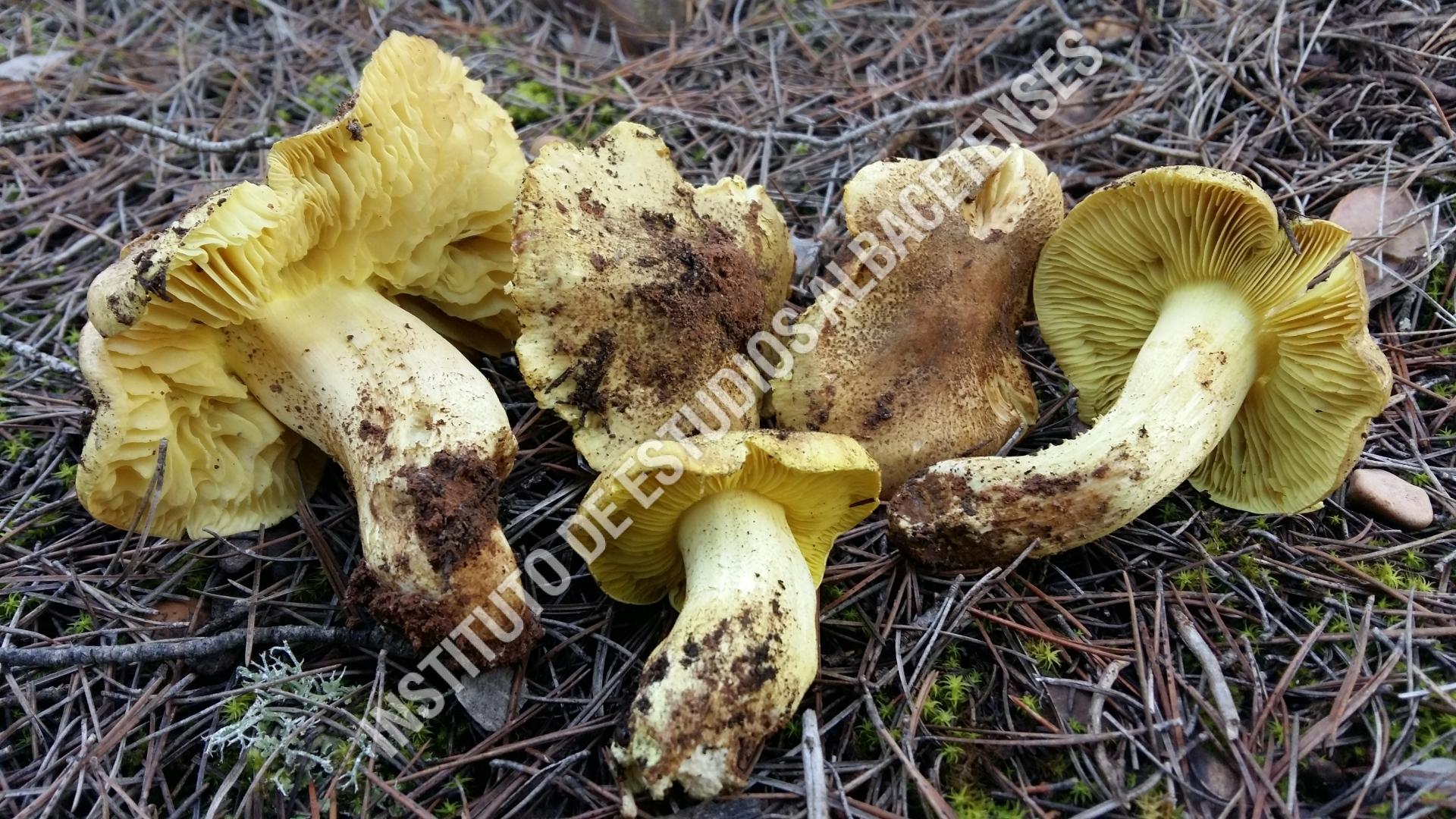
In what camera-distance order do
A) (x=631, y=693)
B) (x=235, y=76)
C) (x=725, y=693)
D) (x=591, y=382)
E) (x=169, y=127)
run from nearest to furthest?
(x=725, y=693)
(x=631, y=693)
(x=591, y=382)
(x=169, y=127)
(x=235, y=76)

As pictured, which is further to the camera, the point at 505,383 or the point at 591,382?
the point at 505,383

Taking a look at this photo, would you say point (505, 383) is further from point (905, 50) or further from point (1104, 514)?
point (905, 50)

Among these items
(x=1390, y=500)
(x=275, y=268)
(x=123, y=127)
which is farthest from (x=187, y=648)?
(x=1390, y=500)

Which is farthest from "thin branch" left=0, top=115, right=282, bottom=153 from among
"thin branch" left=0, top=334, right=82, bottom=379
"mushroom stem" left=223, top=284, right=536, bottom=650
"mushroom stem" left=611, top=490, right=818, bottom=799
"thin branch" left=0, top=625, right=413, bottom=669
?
"mushroom stem" left=611, top=490, right=818, bottom=799

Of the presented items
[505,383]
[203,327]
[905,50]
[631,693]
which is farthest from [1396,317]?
[203,327]

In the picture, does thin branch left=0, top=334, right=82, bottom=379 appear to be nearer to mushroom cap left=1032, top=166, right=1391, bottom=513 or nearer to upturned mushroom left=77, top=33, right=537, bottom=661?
upturned mushroom left=77, top=33, right=537, bottom=661

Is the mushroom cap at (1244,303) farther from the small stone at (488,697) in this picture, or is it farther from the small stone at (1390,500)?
the small stone at (488,697)
